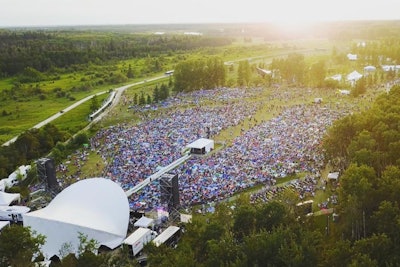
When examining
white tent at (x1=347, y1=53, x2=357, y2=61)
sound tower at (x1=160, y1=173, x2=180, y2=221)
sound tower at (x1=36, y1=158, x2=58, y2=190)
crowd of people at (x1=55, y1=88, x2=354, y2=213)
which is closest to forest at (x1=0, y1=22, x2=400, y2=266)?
sound tower at (x1=160, y1=173, x2=180, y2=221)

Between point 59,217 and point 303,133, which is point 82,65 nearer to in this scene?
point 303,133

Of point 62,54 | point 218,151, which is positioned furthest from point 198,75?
point 62,54

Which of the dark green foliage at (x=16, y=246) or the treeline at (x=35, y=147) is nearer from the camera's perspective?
the dark green foliage at (x=16, y=246)

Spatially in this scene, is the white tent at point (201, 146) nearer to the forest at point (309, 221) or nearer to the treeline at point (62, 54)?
the forest at point (309, 221)

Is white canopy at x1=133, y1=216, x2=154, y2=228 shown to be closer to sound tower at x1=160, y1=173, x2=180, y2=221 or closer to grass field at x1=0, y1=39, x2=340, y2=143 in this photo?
sound tower at x1=160, y1=173, x2=180, y2=221

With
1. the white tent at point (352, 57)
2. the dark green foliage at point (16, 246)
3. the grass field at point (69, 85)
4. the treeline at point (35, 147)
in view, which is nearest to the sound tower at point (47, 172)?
the treeline at point (35, 147)
